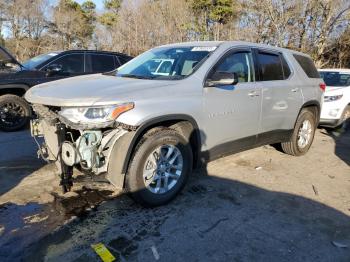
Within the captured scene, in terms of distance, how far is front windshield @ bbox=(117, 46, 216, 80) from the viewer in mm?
4203

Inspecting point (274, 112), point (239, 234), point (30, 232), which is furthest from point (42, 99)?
point (274, 112)

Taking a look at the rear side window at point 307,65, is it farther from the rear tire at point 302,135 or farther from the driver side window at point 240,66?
the driver side window at point 240,66

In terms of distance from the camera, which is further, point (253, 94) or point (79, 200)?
point (253, 94)

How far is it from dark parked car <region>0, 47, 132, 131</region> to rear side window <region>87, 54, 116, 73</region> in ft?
0.19

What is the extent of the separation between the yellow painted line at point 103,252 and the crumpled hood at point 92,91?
1294 millimetres

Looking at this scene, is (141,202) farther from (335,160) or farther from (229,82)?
(335,160)

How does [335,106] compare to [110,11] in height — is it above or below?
below

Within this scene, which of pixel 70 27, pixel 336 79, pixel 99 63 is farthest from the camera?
pixel 70 27

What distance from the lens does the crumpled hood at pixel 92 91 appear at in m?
3.32

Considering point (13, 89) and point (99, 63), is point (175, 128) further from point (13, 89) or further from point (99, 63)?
point (99, 63)

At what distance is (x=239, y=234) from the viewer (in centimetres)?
343

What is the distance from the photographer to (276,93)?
508 cm

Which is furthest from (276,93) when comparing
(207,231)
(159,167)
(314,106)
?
(207,231)

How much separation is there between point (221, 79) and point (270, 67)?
4.66 feet
